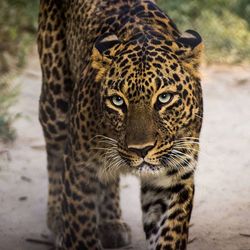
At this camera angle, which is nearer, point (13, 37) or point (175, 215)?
point (175, 215)

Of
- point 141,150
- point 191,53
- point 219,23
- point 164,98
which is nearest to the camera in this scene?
point 141,150

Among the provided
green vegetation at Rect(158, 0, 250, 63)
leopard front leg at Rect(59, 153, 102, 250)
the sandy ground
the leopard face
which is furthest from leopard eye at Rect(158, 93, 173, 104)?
green vegetation at Rect(158, 0, 250, 63)

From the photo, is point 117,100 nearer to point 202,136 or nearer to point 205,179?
point 205,179

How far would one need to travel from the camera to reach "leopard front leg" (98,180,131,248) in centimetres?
799

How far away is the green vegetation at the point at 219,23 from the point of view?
12.5 meters

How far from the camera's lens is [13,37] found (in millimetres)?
13094

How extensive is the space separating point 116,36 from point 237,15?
688 cm

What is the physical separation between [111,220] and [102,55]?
2039 millimetres

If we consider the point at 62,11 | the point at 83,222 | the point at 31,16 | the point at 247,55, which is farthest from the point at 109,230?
the point at 31,16

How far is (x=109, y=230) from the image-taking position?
8.03 metres

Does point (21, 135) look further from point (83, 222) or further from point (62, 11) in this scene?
point (83, 222)

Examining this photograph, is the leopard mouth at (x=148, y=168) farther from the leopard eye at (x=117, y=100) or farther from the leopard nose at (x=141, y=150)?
the leopard eye at (x=117, y=100)

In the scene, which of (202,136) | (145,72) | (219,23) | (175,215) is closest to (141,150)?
(145,72)

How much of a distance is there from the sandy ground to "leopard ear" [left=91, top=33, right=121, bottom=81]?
6.03 ft
